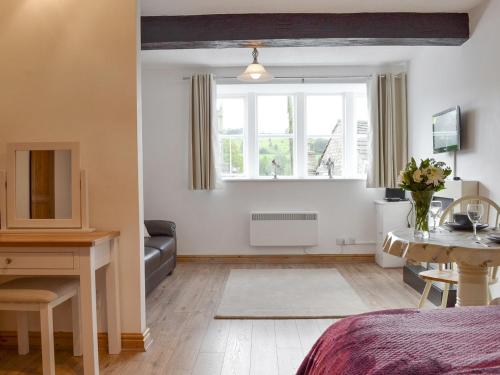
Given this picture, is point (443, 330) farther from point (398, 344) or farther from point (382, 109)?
point (382, 109)

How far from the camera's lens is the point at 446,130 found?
3.99m

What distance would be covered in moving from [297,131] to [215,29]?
90.1 inches

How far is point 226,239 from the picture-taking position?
5.44 metres

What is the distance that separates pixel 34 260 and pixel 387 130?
420 centimetres

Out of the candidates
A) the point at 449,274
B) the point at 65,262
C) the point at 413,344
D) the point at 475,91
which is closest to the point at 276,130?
the point at 475,91

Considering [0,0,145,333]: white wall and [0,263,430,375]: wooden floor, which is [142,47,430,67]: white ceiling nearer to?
[0,0,145,333]: white wall

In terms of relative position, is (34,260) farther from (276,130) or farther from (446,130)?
(276,130)

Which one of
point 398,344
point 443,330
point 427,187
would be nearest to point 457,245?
point 427,187

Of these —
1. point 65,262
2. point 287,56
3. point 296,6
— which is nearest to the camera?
point 65,262

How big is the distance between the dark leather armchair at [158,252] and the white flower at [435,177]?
2330mm

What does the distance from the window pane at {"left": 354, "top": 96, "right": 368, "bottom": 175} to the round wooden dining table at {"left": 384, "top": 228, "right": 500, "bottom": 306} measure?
324 cm

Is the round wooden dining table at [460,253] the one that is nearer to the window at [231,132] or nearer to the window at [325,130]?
the window at [325,130]

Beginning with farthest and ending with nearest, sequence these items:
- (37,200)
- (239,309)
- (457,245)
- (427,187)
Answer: (239,309), (37,200), (427,187), (457,245)

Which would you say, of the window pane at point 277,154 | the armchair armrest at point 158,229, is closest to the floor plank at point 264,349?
the armchair armrest at point 158,229
